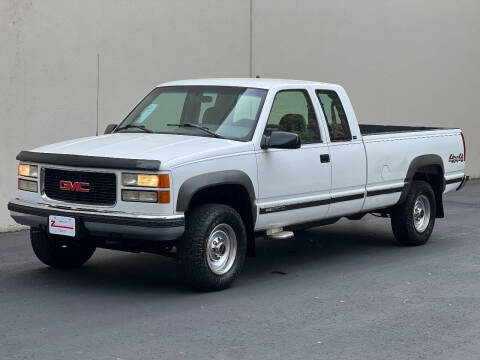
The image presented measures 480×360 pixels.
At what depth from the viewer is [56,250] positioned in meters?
9.03

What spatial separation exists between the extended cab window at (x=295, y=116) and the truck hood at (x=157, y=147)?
26.1 inches

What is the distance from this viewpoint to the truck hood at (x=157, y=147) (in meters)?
7.90

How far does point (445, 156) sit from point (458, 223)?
6.54 feet

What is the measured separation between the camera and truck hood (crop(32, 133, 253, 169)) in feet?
25.9

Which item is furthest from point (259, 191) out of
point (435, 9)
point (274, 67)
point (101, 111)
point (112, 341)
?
point (435, 9)

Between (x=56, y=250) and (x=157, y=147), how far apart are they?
1668mm

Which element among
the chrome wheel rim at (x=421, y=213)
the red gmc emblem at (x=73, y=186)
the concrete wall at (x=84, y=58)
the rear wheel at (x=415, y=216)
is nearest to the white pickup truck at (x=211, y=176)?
the red gmc emblem at (x=73, y=186)

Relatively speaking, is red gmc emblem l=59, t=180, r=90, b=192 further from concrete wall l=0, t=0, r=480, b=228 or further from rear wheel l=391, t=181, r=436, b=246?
rear wheel l=391, t=181, r=436, b=246

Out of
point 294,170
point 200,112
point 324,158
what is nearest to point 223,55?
point 200,112

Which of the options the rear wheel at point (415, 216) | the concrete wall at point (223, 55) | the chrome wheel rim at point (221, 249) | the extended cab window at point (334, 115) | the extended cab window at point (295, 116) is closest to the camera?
the chrome wheel rim at point (221, 249)

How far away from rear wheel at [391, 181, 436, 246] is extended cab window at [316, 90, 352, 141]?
149 cm

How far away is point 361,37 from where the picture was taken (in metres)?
17.5

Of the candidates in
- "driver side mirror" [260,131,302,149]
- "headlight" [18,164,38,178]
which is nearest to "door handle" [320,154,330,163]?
"driver side mirror" [260,131,302,149]

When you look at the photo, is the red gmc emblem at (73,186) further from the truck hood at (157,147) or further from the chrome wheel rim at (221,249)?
the chrome wheel rim at (221,249)
